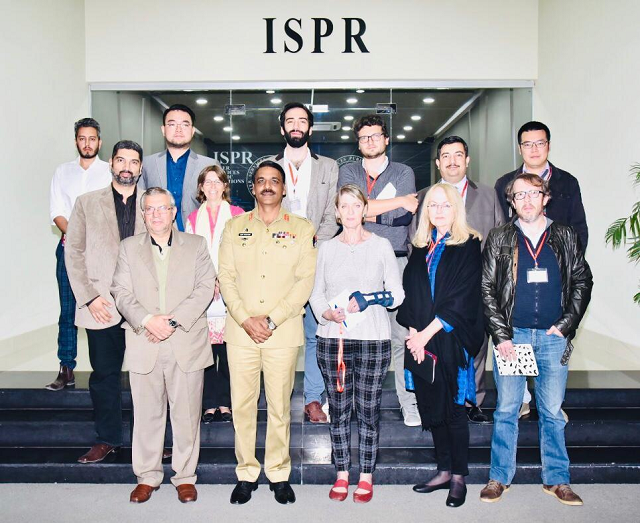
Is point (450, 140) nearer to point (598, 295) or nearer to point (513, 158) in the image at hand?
point (598, 295)

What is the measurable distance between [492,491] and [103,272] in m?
2.61

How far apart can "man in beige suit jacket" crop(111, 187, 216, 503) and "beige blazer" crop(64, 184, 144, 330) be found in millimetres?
255

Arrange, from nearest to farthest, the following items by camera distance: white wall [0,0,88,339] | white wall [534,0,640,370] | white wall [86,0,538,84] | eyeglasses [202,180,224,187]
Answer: eyeglasses [202,180,224,187] → white wall [534,0,640,370] → white wall [0,0,88,339] → white wall [86,0,538,84]

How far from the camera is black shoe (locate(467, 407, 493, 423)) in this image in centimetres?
357

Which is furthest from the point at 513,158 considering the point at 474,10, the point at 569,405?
the point at 569,405

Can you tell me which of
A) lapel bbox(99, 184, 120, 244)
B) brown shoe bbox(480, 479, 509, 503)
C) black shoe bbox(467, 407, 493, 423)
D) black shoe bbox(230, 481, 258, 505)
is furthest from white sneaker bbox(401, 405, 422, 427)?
lapel bbox(99, 184, 120, 244)

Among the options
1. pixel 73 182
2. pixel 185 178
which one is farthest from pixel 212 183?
pixel 73 182

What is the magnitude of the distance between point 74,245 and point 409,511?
2.50 metres

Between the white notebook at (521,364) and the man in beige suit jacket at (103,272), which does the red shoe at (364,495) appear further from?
the man in beige suit jacket at (103,272)

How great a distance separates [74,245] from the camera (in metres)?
3.34

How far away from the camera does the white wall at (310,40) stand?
703cm

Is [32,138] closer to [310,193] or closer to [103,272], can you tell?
[103,272]

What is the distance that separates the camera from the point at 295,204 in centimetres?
360

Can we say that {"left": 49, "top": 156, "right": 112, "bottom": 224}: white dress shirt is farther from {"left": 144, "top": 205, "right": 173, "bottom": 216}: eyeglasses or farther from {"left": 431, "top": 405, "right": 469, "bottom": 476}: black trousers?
{"left": 431, "top": 405, "right": 469, "bottom": 476}: black trousers
